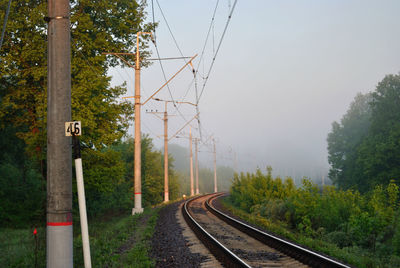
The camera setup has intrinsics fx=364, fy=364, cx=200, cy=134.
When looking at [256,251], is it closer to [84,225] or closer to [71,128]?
[84,225]

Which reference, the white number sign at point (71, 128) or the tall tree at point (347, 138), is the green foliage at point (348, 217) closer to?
the white number sign at point (71, 128)

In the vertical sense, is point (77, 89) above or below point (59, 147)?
above

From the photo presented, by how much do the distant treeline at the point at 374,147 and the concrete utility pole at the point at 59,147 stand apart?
1377 inches

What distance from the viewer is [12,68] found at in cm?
2078

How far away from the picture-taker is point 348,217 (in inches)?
659

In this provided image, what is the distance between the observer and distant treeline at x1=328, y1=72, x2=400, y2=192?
48.1m

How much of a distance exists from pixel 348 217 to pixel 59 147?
1476 centimetres

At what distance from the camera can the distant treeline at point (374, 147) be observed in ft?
158

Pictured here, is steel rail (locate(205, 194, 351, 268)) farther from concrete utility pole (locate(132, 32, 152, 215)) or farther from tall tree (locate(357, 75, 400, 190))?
tall tree (locate(357, 75, 400, 190))

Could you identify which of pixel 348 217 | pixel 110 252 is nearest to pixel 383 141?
pixel 348 217

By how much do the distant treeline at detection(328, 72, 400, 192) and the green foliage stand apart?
18.6m

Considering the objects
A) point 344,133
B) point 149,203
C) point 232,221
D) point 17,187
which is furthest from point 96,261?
point 344,133

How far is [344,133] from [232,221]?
205 ft

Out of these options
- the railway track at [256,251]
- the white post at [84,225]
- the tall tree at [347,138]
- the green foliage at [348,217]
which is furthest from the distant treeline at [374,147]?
the white post at [84,225]
